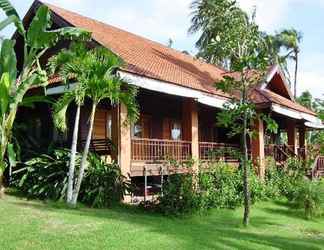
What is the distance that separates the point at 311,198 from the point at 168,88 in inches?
238

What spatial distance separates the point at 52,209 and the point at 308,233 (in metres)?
7.05

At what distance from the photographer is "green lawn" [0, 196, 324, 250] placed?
8992 millimetres

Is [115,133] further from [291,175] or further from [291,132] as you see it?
[291,132]

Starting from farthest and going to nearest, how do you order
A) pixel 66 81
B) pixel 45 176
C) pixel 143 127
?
pixel 143 127
pixel 45 176
pixel 66 81

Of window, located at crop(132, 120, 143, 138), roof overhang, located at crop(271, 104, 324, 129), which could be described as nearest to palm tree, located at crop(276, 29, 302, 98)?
roof overhang, located at crop(271, 104, 324, 129)

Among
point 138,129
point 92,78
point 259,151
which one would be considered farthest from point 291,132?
point 92,78

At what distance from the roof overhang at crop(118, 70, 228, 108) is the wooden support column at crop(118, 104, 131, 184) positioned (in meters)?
0.89

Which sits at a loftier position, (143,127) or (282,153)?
(143,127)

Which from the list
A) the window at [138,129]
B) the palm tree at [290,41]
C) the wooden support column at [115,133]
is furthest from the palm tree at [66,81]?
the palm tree at [290,41]

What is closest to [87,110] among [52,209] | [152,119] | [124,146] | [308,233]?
[152,119]

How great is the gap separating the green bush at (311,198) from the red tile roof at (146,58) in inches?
156

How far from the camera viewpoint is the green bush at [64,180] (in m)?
13.2

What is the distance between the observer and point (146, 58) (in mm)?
18312

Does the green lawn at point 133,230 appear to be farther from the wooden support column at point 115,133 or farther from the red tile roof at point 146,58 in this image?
the red tile roof at point 146,58
